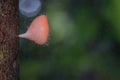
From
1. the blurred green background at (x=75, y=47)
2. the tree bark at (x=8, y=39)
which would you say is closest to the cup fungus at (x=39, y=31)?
the tree bark at (x=8, y=39)

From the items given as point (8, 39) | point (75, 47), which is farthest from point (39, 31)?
point (75, 47)

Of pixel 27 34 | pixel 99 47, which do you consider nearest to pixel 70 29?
pixel 99 47

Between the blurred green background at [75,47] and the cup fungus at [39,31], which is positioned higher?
the cup fungus at [39,31]

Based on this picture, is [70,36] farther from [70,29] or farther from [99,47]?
[99,47]

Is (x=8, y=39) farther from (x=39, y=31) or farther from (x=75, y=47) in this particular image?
(x=75, y=47)

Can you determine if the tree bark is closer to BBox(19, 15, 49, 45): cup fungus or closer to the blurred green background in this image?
BBox(19, 15, 49, 45): cup fungus

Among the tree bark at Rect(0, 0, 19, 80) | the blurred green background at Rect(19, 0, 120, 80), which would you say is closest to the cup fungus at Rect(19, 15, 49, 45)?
the tree bark at Rect(0, 0, 19, 80)

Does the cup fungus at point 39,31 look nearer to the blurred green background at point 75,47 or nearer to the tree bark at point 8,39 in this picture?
the tree bark at point 8,39

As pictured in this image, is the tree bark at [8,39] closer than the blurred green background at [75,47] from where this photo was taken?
Yes
